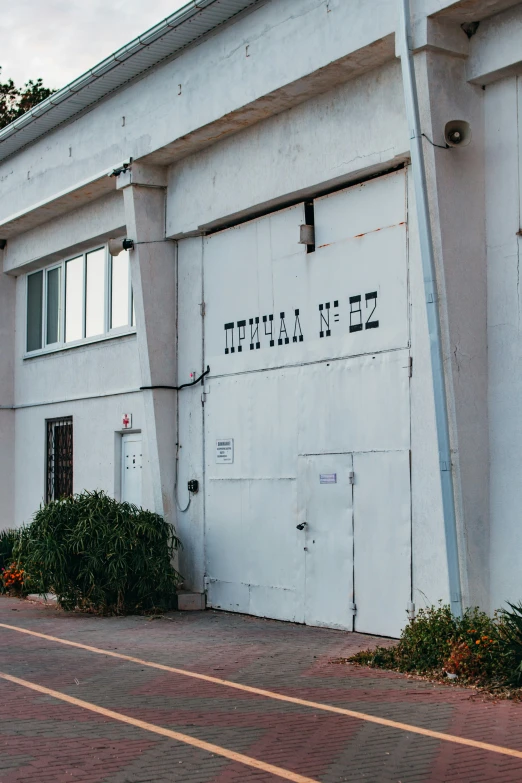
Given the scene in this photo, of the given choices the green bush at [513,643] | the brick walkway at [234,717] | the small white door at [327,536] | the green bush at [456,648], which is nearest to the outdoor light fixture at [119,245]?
the small white door at [327,536]

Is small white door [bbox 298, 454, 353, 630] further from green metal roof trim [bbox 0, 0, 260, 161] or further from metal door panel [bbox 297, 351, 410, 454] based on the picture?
green metal roof trim [bbox 0, 0, 260, 161]

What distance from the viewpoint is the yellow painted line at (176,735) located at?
22.8 feet

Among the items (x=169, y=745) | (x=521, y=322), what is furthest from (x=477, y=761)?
(x=521, y=322)

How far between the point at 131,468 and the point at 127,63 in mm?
6584

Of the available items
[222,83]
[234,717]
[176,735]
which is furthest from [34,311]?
[176,735]

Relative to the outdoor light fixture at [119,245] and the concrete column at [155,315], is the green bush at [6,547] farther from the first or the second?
the outdoor light fixture at [119,245]

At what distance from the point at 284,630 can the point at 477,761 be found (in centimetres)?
647

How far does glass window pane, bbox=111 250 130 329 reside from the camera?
734 inches

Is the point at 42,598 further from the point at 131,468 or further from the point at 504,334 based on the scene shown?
the point at 504,334

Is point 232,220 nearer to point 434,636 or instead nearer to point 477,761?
point 434,636

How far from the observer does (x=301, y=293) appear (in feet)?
45.9

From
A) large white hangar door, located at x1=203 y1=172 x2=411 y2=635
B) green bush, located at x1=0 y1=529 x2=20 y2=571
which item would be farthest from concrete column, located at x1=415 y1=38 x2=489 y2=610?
green bush, located at x1=0 y1=529 x2=20 y2=571

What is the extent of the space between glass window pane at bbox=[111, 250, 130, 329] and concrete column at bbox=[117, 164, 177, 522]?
206cm

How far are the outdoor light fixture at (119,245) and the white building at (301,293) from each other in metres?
0.10
